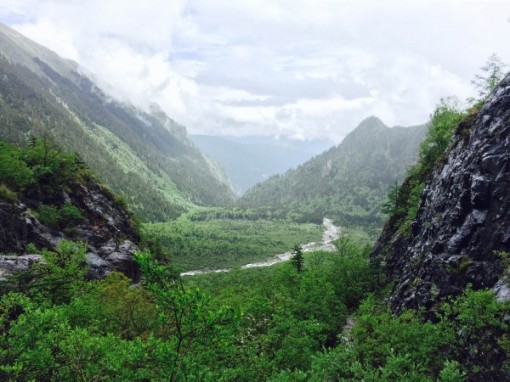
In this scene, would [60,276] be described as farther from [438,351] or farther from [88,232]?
[88,232]

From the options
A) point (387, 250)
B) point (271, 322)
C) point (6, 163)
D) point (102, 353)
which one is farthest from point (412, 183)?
point (6, 163)

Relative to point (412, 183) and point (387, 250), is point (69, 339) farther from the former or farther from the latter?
point (412, 183)

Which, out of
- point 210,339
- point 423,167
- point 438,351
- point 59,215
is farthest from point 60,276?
point 423,167

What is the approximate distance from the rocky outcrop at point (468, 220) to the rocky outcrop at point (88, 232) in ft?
183

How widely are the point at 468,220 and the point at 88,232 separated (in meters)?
79.2

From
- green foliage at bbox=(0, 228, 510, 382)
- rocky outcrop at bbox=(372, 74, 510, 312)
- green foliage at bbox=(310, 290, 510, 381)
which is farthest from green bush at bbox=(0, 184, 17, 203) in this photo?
rocky outcrop at bbox=(372, 74, 510, 312)

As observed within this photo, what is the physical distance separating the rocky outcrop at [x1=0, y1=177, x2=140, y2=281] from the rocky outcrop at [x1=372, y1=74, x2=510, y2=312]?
5566 cm

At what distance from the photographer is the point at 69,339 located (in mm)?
20906

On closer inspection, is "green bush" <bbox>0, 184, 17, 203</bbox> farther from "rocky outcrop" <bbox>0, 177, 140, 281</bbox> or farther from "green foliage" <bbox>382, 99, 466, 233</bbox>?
"green foliage" <bbox>382, 99, 466, 233</bbox>

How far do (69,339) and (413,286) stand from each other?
44108 millimetres

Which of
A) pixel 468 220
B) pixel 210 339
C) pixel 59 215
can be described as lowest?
pixel 59 215

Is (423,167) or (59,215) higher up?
(423,167)

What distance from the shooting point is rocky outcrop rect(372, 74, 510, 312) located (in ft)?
131

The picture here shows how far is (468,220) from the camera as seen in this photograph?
1757 inches
